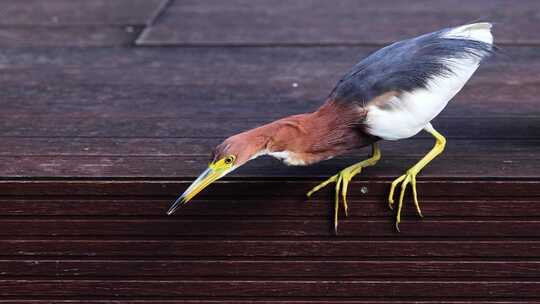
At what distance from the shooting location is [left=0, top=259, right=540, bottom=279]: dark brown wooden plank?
7.68ft

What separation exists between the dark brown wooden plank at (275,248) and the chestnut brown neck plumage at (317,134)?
0.74ft

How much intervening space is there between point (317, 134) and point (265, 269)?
37 centimetres

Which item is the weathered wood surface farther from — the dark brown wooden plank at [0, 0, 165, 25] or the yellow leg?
the yellow leg

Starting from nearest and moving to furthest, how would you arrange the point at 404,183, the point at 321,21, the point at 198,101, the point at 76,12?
the point at 404,183, the point at 198,101, the point at 321,21, the point at 76,12

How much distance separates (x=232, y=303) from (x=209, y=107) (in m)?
0.73

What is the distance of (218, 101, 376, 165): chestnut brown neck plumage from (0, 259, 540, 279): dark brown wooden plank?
283 millimetres

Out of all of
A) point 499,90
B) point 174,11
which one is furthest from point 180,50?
point 499,90

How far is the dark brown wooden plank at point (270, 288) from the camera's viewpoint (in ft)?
7.75

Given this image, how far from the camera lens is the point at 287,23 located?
392 centimetres

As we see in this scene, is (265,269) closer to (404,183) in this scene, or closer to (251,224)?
(251,224)

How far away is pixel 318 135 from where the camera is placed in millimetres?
2238

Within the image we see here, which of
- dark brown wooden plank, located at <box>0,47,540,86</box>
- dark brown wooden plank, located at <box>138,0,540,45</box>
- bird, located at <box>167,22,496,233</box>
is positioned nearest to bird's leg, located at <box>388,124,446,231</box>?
bird, located at <box>167,22,496,233</box>

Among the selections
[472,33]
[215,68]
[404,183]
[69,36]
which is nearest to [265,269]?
[404,183]

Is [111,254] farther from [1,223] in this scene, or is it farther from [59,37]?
[59,37]
